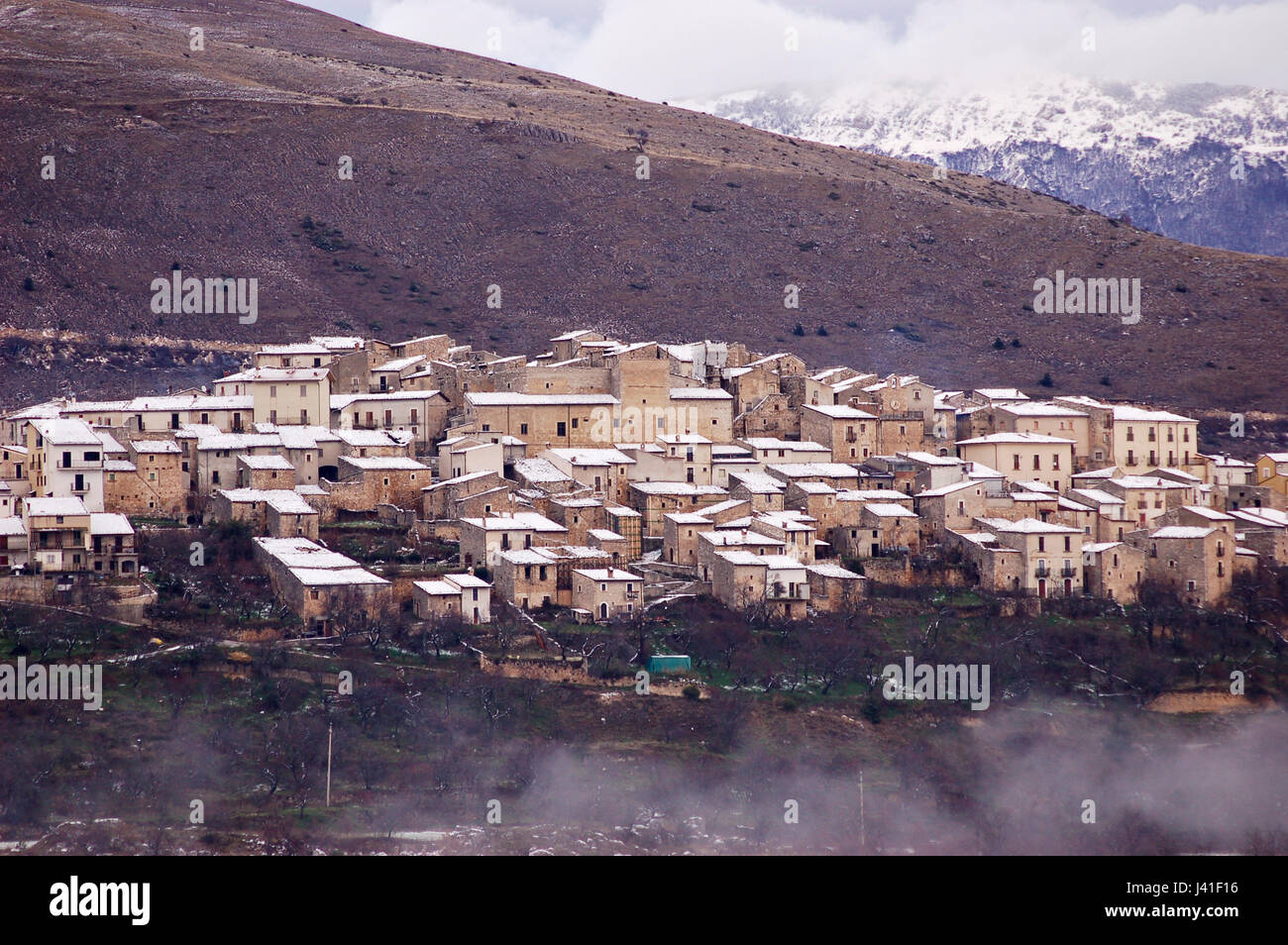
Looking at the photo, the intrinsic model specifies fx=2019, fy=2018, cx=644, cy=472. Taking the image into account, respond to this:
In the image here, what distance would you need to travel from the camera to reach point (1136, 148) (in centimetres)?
17362

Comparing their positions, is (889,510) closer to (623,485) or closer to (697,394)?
(623,485)

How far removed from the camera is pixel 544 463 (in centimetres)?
5262

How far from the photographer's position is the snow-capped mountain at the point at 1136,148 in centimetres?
16800

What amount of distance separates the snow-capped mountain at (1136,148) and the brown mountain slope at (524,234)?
54500 mm

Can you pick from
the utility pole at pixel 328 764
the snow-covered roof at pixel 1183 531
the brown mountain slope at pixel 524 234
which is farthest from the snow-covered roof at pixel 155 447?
the snow-covered roof at pixel 1183 531

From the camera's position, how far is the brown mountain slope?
85812 mm

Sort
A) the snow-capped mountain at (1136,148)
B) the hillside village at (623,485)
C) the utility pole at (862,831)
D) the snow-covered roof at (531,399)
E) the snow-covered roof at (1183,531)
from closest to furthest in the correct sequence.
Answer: the utility pole at (862,831)
the hillside village at (623,485)
the snow-covered roof at (1183,531)
the snow-covered roof at (531,399)
the snow-capped mountain at (1136,148)

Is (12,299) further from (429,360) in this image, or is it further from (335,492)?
(335,492)

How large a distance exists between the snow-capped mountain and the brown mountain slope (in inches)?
2146

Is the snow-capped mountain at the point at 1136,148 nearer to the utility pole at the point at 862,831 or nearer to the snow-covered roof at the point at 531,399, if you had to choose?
the snow-covered roof at the point at 531,399

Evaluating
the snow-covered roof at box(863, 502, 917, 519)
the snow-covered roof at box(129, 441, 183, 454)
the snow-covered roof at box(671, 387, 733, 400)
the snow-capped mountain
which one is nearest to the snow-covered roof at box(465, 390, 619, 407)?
the snow-covered roof at box(671, 387, 733, 400)

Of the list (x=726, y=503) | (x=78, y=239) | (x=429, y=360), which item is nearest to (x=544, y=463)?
(x=726, y=503)

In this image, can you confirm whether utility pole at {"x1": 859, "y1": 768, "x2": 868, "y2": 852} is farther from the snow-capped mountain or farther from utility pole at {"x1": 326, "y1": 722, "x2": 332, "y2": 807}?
the snow-capped mountain
